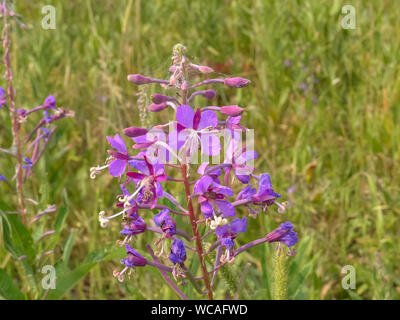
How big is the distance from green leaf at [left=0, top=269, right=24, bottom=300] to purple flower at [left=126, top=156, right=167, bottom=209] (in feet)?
3.53

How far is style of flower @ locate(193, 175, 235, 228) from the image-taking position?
4.74 ft

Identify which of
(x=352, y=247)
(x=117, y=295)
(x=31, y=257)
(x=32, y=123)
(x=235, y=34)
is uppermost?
(x=235, y=34)

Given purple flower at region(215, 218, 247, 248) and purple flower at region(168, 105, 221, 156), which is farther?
purple flower at region(215, 218, 247, 248)

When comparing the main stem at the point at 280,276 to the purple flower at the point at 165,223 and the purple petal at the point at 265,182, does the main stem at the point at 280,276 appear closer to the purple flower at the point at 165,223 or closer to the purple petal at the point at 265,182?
the purple petal at the point at 265,182

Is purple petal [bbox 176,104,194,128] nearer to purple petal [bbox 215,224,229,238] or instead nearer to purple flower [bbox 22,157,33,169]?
purple petal [bbox 215,224,229,238]

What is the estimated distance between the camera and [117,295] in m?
3.13

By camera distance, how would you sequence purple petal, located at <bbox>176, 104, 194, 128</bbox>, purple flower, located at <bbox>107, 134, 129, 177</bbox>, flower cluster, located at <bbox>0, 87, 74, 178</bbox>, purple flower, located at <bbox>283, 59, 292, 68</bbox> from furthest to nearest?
purple flower, located at <bbox>283, 59, 292, 68</bbox>
flower cluster, located at <bbox>0, 87, 74, 178</bbox>
purple flower, located at <bbox>107, 134, 129, 177</bbox>
purple petal, located at <bbox>176, 104, 194, 128</bbox>

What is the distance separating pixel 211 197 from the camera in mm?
1471

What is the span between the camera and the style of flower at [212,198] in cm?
144

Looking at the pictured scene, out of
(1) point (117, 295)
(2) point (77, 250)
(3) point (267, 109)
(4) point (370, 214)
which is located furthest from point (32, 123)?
(4) point (370, 214)

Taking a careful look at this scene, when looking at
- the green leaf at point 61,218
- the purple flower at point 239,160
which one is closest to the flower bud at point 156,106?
the purple flower at point 239,160

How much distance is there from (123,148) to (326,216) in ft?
7.36

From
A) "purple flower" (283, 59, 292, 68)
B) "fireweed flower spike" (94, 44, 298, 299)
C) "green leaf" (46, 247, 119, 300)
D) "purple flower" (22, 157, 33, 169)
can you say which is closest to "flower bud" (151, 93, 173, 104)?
"fireweed flower spike" (94, 44, 298, 299)

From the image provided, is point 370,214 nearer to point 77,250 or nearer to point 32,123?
point 77,250
